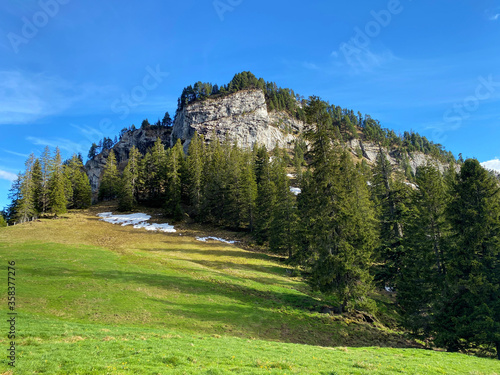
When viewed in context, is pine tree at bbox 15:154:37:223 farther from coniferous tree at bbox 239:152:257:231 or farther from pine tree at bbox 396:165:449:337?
pine tree at bbox 396:165:449:337

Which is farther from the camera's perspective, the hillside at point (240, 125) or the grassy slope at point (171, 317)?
the hillside at point (240, 125)

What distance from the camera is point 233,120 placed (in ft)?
491

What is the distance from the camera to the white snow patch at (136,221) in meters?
56.4

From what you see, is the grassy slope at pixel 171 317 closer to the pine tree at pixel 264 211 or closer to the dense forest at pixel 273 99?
the pine tree at pixel 264 211

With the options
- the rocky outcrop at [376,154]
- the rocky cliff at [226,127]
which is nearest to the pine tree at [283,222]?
the rocky cliff at [226,127]

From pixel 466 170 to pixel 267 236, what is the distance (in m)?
34.2

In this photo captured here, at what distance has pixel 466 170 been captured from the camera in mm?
21859

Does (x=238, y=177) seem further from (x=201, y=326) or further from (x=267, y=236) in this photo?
(x=201, y=326)

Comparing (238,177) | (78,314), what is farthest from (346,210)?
(238,177)

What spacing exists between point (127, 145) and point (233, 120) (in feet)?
247

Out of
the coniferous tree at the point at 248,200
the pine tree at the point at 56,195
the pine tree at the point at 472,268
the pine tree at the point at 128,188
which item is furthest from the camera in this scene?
the pine tree at the point at 128,188

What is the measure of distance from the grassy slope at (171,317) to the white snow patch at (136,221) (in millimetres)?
10244

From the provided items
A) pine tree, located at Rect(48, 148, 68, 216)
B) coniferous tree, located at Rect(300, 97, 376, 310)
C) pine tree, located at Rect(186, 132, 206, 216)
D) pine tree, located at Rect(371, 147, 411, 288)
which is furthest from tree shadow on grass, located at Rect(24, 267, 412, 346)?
pine tree, located at Rect(48, 148, 68, 216)

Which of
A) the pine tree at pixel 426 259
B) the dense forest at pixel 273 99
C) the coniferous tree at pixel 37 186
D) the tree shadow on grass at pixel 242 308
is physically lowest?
the tree shadow on grass at pixel 242 308
